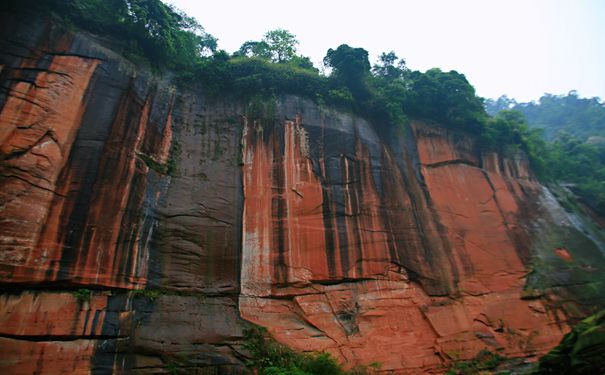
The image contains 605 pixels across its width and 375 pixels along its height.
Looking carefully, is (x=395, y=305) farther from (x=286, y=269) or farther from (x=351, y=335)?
(x=286, y=269)

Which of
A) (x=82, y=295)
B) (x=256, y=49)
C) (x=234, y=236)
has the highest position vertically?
(x=256, y=49)

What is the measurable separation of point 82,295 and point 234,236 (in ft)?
13.6

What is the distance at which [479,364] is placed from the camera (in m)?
11.3

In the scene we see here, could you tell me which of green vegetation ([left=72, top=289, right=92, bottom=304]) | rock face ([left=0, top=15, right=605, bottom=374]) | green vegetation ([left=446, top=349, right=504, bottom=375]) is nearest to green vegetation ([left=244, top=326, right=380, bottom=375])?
rock face ([left=0, top=15, right=605, bottom=374])

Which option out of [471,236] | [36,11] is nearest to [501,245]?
[471,236]

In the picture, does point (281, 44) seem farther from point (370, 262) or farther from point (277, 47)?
point (370, 262)

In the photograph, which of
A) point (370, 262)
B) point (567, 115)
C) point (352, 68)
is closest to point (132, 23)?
point (352, 68)

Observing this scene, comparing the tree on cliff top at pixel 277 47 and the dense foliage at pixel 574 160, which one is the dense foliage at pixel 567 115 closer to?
the dense foliage at pixel 574 160

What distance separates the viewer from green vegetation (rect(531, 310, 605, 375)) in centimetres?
751

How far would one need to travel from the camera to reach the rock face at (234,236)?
28.1ft

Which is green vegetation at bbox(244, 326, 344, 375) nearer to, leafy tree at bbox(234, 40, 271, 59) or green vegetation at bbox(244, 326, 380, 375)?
green vegetation at bbox(244, 326, 380, 375)

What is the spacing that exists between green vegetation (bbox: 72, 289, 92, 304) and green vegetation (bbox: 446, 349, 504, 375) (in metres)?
9.72

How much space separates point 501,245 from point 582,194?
25.8 feet

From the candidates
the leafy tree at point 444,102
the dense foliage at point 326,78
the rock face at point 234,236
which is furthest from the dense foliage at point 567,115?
the rock face at point 234,236
